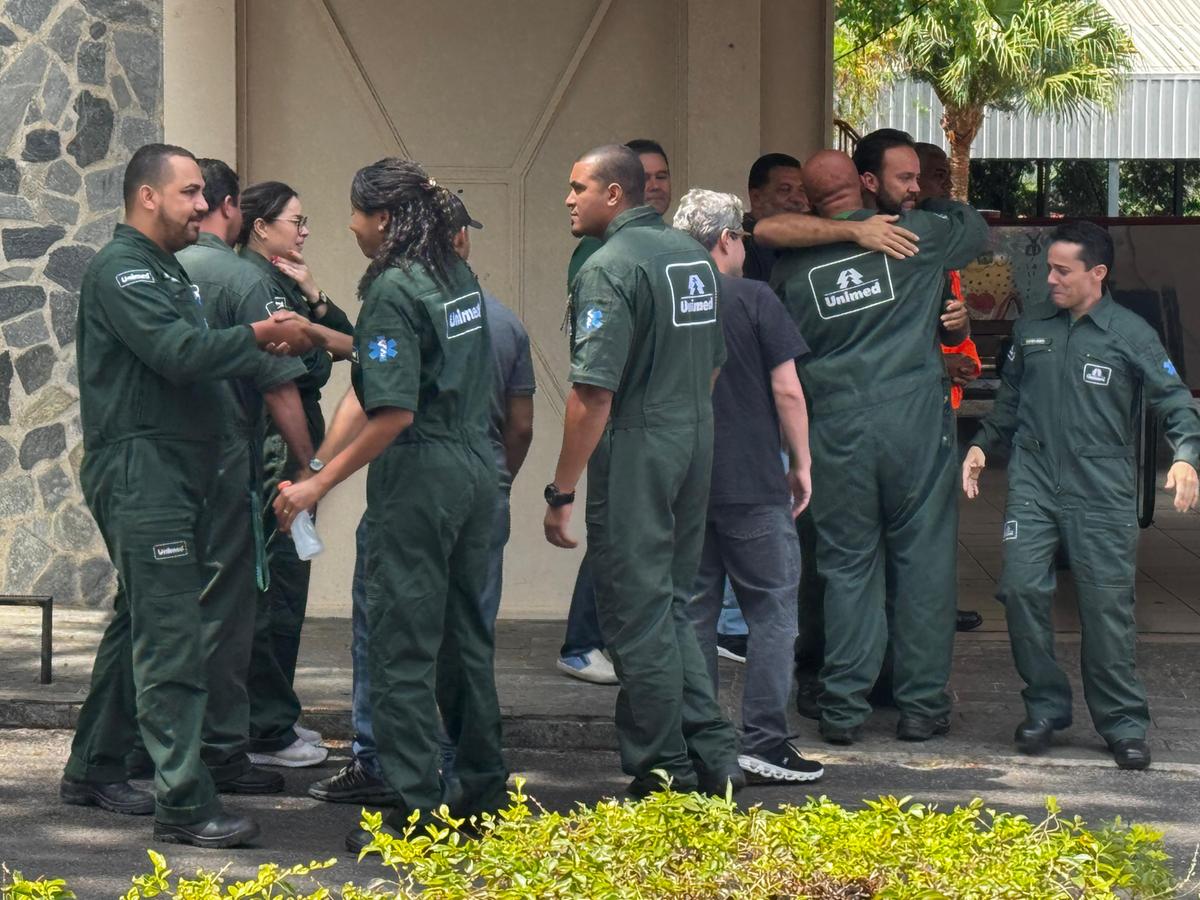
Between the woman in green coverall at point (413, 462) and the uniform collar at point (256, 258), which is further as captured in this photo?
the uniform collar at point (256, 258)

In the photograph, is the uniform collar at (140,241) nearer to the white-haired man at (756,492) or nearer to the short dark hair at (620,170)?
the short dark hair at (620,170)

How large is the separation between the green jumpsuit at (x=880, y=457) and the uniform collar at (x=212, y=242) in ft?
6.84

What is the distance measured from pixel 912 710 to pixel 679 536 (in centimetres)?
148

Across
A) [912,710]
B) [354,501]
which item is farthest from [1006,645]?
[354,501]

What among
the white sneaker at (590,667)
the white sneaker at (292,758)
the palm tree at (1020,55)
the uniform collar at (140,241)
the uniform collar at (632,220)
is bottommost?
the white sneaker at (292,758)

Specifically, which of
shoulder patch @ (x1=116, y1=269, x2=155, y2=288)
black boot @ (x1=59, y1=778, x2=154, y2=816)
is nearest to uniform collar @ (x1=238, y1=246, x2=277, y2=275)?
shoulder patch @ (x1=116, y1=269, x2=155, y2=288)

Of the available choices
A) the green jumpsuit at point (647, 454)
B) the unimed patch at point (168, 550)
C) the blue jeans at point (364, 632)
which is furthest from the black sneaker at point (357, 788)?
the unimed patch at point (168, 550)

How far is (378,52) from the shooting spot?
869 cm

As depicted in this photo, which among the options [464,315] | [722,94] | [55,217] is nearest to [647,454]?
[464,315]

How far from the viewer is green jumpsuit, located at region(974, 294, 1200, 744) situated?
6.62 metres

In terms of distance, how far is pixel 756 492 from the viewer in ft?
20.7

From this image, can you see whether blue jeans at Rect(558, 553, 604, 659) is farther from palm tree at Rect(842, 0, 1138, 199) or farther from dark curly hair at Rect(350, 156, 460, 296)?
palm tree at Rect(842, 0, 1138, 199)

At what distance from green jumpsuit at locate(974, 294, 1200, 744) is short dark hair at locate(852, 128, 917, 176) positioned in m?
0.84

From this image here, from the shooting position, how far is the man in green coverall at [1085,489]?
662 cm
